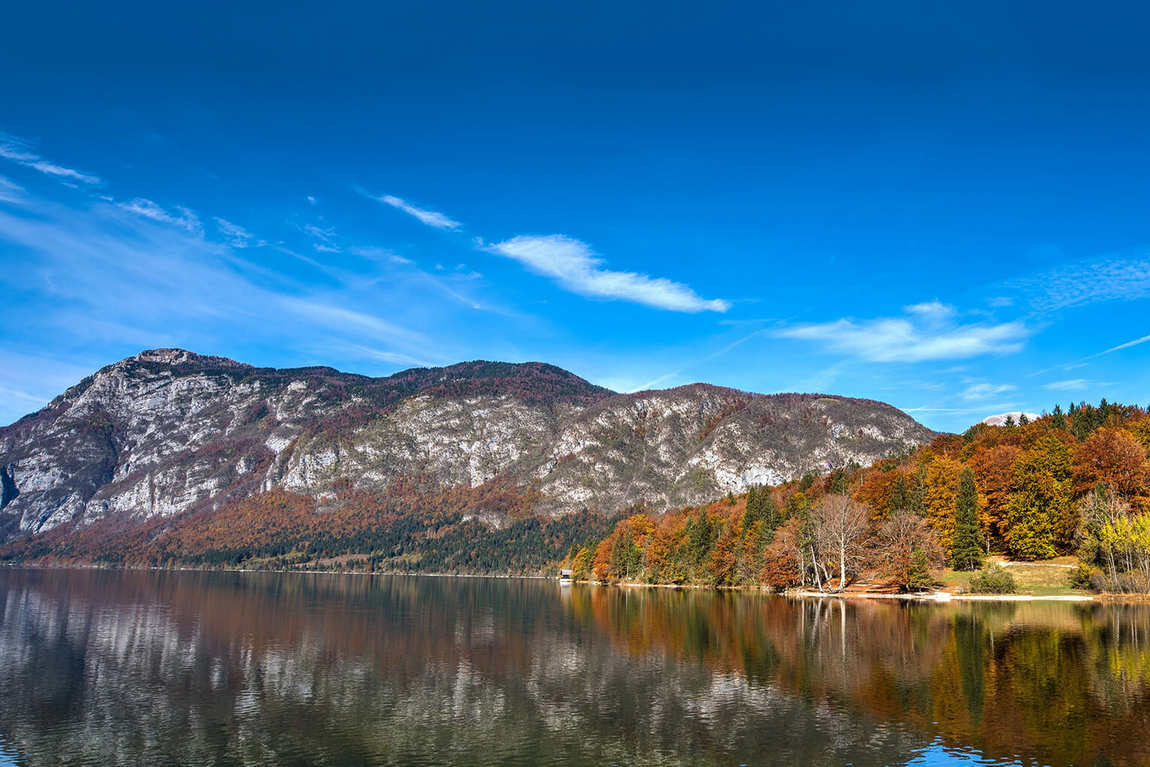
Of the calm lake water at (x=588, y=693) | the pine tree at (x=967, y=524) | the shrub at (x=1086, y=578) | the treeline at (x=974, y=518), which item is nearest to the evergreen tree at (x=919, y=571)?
the treeline at (x=974, y=518)

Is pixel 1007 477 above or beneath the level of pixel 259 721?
above

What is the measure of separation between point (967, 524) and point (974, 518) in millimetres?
1366

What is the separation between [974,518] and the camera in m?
110

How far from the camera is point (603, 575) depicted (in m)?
195

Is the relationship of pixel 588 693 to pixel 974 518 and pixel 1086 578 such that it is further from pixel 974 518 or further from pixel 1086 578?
pixel 974 518

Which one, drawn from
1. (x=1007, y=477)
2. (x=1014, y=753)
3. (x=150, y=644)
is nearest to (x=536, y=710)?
(x=1014, y=753)

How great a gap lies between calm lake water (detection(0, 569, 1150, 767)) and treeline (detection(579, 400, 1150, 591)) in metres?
25.9

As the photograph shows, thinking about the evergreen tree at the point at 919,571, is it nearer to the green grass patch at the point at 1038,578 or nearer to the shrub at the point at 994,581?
the green grass patch at the point at 1038,578

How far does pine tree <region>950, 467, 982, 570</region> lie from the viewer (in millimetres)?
110125

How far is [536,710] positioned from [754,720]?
414 inches

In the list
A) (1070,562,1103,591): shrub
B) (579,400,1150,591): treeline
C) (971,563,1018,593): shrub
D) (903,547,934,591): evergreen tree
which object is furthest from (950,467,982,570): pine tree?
(1070,562,1103,591): shrub

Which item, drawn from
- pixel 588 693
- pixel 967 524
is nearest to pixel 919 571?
pixel 967 524

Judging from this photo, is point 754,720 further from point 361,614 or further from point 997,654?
point 361,614

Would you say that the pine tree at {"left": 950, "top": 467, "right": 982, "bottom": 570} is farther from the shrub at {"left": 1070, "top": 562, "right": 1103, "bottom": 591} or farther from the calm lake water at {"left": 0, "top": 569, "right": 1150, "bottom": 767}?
the calm lake water at {"left": 0, "top": 569, "right": 1150, "bottom": 767}
